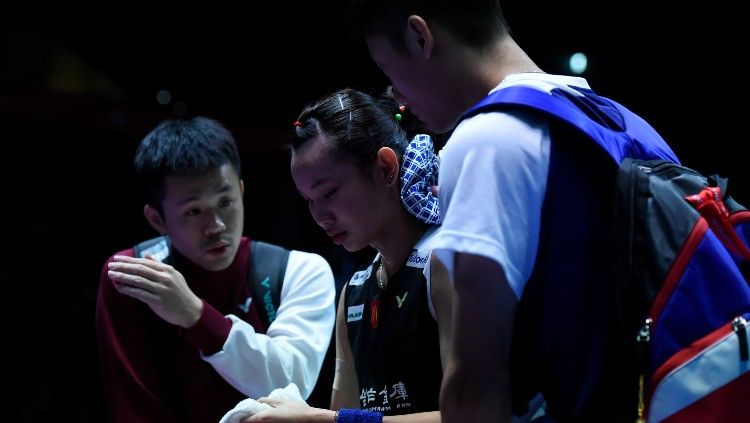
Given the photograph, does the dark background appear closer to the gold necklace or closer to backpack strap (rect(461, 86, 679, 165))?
the gold necklace

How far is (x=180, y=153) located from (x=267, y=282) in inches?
16.8

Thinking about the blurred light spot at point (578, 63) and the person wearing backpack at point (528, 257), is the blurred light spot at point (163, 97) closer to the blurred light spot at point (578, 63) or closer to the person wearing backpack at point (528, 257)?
the blurred light spot at point (578, 63)

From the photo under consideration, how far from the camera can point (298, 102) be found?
5031 mm

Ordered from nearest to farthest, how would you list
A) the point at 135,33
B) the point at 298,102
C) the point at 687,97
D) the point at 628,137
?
1. the point at 628,137
2. the point at 687,97
3. the point at 298,102
4. the point at 135,33

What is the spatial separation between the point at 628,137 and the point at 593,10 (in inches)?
102

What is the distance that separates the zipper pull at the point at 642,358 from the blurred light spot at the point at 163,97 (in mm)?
4620

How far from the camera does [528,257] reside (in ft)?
3.79

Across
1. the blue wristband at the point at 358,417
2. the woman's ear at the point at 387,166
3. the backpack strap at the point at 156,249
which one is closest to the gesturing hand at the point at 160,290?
the backpack strap at the point at 156,249

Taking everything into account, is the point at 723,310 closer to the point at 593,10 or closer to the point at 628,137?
the point at 628,137

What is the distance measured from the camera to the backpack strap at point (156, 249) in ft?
8.11

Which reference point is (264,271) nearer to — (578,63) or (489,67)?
(489,67)

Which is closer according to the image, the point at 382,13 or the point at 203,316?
the point at 382,13

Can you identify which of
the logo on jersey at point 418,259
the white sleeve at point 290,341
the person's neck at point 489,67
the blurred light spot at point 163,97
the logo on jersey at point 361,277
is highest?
the person's neck at point 489,67

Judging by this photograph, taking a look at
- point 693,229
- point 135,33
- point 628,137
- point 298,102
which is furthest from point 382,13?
point 135,33
